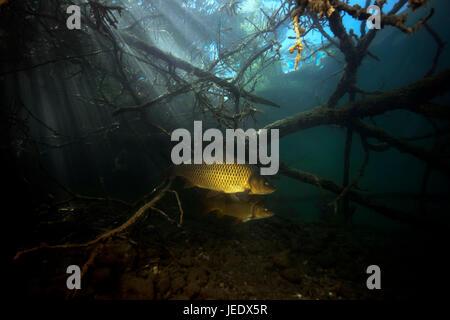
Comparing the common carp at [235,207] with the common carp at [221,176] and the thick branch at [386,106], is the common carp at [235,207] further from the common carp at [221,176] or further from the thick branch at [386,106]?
the thick branch at [386,106]

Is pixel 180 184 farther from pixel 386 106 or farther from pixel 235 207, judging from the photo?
pixel 386 106

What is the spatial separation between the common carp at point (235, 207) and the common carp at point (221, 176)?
0.28 meters

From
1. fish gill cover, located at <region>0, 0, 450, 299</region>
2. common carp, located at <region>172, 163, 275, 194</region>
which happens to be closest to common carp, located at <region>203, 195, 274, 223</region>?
fish gill cover, located at <region>0, 0, 450, 299</region>

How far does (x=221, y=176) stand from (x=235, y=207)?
70cm

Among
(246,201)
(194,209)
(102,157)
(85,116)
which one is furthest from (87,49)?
(246,201)

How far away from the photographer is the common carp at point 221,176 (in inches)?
117

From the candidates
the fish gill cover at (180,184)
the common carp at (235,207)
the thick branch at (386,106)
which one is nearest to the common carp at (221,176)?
the fish gill cover at (180,184)

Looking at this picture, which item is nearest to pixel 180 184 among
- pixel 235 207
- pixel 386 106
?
pixel 235 207

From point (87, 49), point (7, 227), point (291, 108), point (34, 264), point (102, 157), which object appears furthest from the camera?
point (291, 108)

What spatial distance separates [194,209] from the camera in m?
4.76

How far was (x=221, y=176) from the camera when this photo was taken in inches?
119

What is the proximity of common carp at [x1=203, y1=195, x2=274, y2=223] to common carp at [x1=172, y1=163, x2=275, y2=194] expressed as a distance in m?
0.28

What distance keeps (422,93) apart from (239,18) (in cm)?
1243

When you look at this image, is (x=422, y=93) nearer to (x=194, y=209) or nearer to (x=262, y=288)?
(x=262, y=288)
